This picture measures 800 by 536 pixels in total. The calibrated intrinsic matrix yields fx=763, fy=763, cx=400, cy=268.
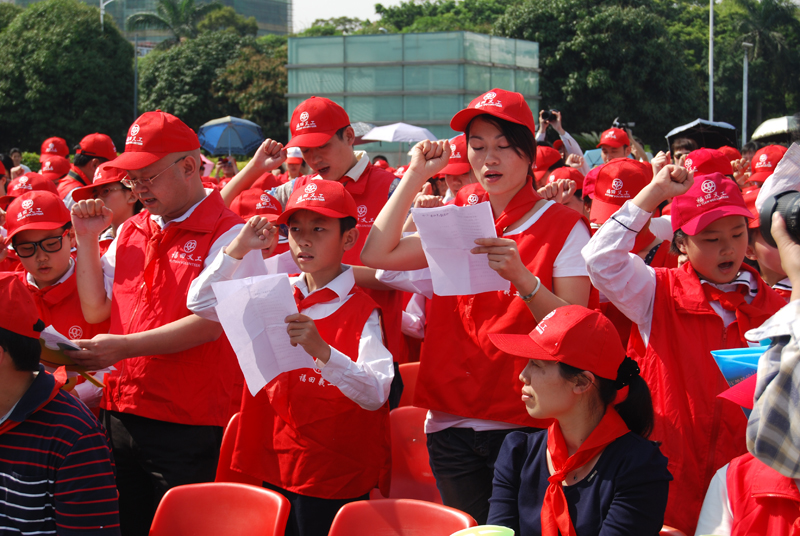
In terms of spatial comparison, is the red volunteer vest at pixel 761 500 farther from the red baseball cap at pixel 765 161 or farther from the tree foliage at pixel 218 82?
the tree foliage at pixel 218 82

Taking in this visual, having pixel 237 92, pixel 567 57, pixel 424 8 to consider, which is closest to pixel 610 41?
pixel 567 57

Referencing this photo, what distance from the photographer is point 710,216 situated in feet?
9.48

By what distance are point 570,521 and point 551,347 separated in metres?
0.53

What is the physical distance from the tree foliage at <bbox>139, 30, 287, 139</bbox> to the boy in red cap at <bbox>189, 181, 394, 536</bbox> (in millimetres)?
31527

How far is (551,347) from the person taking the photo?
2.41 metres

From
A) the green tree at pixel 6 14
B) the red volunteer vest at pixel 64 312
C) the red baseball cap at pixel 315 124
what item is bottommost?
the red volunteer vest at pixel 64 312

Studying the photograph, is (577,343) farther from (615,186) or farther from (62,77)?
(62,77)

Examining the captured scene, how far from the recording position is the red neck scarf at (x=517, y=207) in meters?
2.96

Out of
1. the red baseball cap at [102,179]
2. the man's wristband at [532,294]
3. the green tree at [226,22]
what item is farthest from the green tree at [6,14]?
the man's wristband at [532,294]

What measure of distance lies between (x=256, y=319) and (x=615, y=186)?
7.27 feet

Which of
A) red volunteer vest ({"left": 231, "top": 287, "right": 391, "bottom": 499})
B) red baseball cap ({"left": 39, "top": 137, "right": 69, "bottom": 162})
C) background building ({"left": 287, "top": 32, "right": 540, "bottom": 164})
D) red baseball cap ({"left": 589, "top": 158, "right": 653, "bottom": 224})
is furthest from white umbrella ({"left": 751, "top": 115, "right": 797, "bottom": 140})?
red volunteer vest ({"left": 231, "top": 287, "right": 391, "bottom": 499})

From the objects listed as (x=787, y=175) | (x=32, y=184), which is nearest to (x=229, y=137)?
(x=32, y=184)

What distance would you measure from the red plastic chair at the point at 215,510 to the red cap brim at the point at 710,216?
184 centimetres

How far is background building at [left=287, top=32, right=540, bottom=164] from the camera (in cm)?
1836
